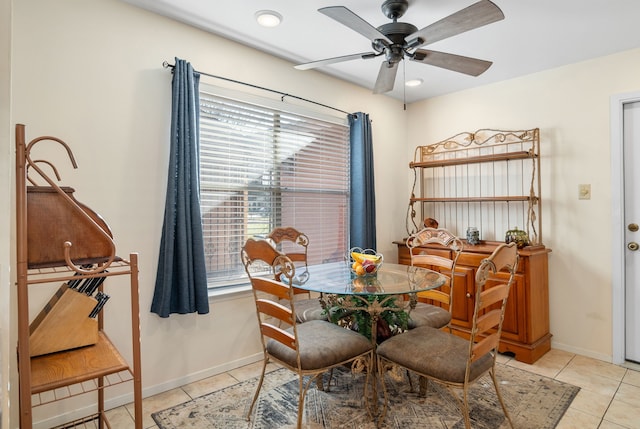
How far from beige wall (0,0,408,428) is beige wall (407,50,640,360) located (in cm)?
258

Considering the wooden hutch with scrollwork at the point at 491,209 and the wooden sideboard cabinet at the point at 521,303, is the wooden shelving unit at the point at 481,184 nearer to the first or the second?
the wooden hutch with scrollwork at the point at 491,209

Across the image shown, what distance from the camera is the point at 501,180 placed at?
3.58 metres

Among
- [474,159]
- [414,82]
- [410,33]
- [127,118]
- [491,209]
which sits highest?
[414,82]

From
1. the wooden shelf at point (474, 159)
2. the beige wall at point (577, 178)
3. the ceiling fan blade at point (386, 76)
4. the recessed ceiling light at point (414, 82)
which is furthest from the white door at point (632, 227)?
the ceiling fan blade at point (386, 76)

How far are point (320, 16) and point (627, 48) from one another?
8.05 ft

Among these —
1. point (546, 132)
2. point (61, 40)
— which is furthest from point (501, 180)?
point (61, 40)

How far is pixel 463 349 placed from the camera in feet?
6.46

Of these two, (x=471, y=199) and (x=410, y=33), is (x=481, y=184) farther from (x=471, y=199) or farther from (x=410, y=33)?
(x=410, y=33)

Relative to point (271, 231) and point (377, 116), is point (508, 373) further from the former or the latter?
point (377, 116)

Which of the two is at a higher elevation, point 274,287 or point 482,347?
point 274,287

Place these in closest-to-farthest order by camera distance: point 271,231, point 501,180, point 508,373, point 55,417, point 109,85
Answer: point 55,417
point 109,85
point 508,373
point 271,231
point 501,180

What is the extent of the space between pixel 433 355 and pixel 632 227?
7.33ft

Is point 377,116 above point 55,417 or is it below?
above

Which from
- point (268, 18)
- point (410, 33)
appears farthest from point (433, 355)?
point (268, 18)
